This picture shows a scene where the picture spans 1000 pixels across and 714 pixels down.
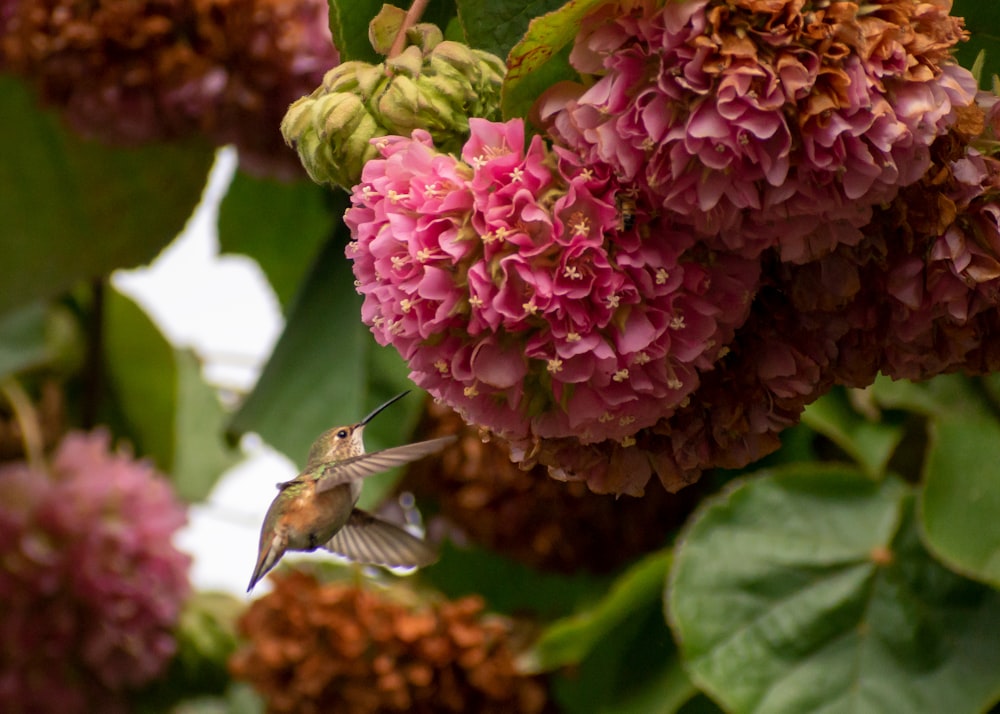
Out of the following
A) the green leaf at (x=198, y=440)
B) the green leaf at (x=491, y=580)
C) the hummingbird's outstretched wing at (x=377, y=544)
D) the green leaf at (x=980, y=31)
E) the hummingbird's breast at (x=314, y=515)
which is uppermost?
the green leaf at (x=980, y=31)

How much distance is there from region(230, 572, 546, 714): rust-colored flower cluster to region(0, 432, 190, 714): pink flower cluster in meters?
0.26

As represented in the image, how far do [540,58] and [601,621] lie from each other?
0.83 metres

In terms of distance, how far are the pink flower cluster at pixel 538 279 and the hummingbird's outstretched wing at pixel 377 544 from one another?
0.49 meters

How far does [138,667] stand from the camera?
1647 millimetres

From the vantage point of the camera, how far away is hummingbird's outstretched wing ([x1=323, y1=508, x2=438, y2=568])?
1.05 m

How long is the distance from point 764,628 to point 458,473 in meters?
0.46

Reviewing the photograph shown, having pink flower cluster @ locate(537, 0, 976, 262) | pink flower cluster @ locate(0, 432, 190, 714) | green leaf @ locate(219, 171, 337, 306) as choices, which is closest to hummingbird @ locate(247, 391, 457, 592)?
pink flower cluster @ locate(537, 0, 976, 262)

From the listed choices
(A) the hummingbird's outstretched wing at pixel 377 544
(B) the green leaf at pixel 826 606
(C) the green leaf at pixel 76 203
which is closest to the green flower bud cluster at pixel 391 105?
(A) the hummingbird's outstretched wing at pixel 377 544

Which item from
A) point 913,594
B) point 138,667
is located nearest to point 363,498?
point 913,594

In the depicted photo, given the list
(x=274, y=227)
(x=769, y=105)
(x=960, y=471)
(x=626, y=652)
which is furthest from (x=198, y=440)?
(x=769, y=105)

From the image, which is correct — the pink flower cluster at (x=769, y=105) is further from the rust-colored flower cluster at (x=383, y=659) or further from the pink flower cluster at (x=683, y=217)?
the rust-colored flower cluster at (x=383, y=659)

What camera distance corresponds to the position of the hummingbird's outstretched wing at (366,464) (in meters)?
0.79

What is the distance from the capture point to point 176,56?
138 cm

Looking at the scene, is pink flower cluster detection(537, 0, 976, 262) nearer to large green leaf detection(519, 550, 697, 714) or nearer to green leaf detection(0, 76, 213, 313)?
large green leaf detection(519, 550, 697, 714)
